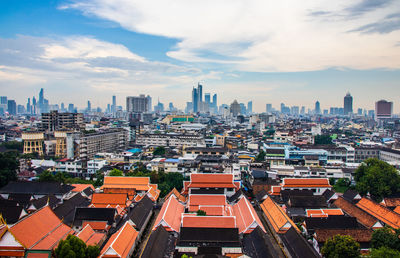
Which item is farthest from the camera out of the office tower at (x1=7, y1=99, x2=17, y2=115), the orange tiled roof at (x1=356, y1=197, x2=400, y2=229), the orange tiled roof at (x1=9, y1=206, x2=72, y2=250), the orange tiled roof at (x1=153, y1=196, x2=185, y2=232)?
the office tower at (x1=7, y1=99, x2=17, y2=115)

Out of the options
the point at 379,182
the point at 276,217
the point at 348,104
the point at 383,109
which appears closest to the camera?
the point at 276,217

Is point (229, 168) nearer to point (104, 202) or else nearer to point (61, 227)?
point (104, 202)

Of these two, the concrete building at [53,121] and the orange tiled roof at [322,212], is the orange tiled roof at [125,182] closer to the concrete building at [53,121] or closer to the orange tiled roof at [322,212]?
the orange tiled roof at [322,212]

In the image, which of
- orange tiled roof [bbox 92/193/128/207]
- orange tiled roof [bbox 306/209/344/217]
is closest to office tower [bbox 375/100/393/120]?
orange tiled roof [bbox 306/209/344/217]

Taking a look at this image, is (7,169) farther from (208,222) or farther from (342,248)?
(342,248)

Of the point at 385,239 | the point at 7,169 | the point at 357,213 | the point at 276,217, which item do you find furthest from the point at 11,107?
the point at 385,239

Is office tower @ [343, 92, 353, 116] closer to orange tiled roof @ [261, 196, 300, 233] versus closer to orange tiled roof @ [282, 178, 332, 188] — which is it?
orange tiled roof @ [282, 178, 332, 188]

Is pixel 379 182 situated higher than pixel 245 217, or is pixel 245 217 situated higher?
pixel 379 182
